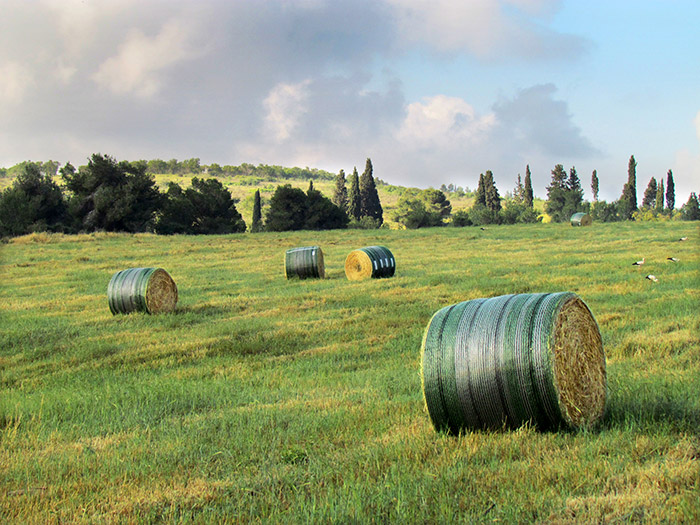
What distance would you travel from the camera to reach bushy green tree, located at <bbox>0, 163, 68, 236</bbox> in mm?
48344

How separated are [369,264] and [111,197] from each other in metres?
39.5

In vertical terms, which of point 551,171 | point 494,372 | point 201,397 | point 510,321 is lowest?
point 201,397

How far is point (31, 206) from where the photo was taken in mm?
50375

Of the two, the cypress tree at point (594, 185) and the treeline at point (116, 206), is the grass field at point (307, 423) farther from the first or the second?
the cypress tree at point (594, 185)

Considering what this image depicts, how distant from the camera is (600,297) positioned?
47.0 feet

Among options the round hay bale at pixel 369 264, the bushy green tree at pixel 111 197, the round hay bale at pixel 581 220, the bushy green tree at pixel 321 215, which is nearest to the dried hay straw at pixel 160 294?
the round hay bale at pixel 369 264

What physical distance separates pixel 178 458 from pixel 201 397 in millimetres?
2298

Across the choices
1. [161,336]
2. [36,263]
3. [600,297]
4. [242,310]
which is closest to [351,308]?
[242,310]

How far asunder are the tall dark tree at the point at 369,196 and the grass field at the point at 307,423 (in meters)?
71.3

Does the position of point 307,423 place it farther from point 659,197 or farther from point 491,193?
point 659,197

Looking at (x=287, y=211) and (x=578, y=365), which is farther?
(x=287, y=211)

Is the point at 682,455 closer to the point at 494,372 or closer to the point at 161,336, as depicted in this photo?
the point at 494,372

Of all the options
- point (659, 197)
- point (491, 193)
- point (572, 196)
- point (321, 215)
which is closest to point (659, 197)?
point (659, 197)

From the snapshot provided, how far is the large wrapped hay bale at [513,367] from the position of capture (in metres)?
5.21
